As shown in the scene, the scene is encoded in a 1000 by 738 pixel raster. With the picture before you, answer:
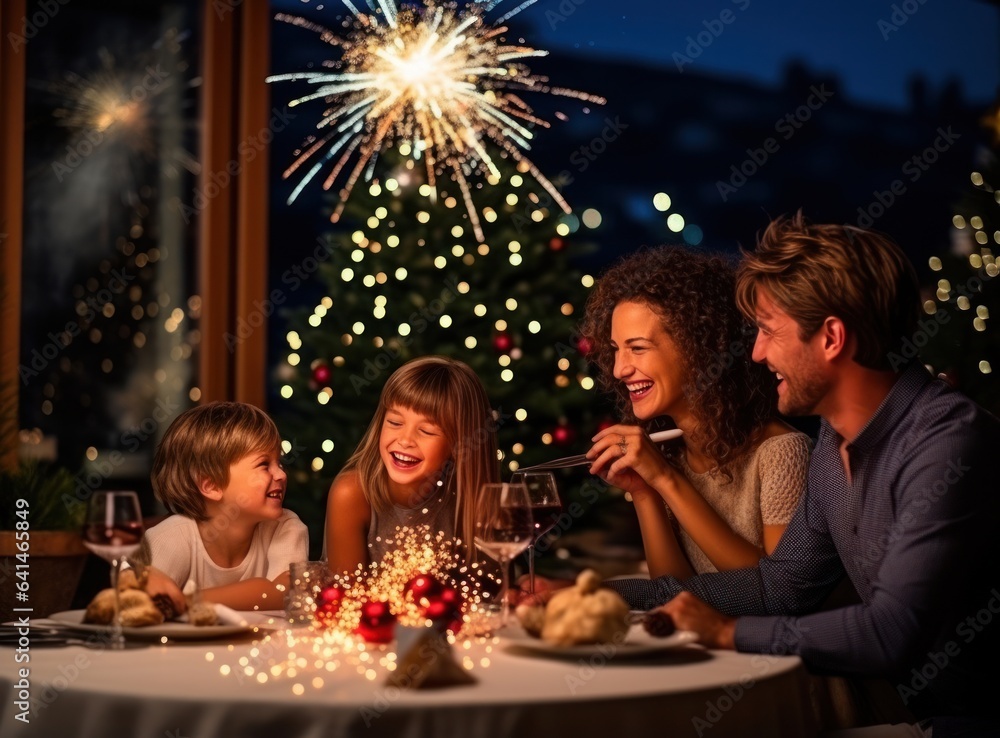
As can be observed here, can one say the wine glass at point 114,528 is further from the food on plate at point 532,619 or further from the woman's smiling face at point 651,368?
the woman's smiling face at point 651,368

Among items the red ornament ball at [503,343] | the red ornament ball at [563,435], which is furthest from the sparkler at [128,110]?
the red ornament ball at [563,435]

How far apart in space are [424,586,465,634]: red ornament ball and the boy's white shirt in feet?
2.82

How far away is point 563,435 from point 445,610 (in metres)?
3.07

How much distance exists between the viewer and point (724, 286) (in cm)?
303

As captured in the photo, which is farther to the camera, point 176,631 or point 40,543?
point 40,543

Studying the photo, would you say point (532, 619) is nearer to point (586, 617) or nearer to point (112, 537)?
point (586, 617)

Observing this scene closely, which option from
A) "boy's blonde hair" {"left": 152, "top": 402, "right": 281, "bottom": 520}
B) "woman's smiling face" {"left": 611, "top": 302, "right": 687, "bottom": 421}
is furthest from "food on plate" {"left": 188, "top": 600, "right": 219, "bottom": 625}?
"woman's smiling face" {"left": 611, "top": 302, "right": 687, "bottom": 421}

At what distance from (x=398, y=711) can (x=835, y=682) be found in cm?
111

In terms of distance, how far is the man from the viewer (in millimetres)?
1862

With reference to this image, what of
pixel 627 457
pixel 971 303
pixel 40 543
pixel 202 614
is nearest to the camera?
pixel 202 614

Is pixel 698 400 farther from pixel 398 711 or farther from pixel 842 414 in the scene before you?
pixel 398 711

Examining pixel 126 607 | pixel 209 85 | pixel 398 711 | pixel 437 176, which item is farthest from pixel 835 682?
pixel 209 85

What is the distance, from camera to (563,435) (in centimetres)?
493

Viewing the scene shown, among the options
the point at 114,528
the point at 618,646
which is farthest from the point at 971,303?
the point at 114,528
